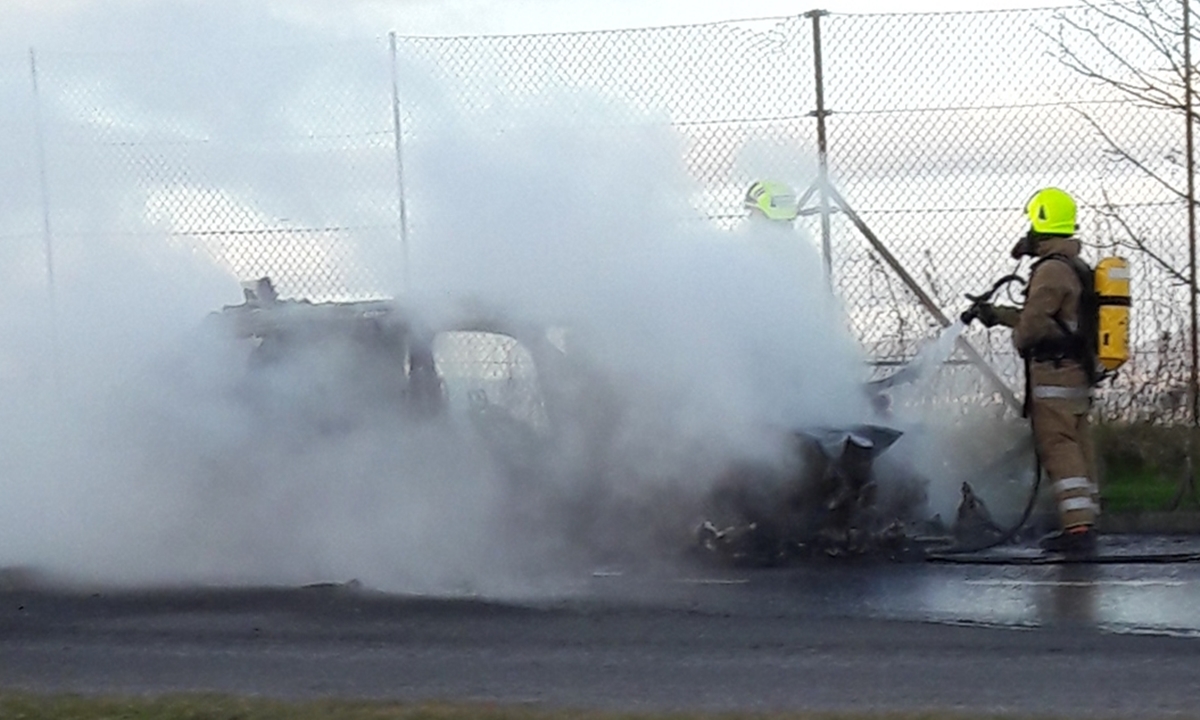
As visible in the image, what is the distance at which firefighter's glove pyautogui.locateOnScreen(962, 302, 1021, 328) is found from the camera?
38.4 feet

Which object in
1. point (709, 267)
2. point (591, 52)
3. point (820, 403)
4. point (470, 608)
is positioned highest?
point (591, 52)

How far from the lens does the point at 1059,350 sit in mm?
11398

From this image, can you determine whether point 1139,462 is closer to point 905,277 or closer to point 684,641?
point 905,277

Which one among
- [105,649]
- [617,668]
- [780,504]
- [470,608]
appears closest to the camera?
[617,668]

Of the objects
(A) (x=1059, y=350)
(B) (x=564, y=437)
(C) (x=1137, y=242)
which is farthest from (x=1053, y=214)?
(B) (x=564, y=437)

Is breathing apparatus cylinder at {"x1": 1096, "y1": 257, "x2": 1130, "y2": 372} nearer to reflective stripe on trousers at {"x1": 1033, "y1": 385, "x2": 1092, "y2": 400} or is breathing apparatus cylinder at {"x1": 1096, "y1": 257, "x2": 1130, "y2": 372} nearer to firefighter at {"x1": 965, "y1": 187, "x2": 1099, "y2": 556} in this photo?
firefighter at {"x1": 965, "y1": 187, "x2": 1099, "y2": 556}

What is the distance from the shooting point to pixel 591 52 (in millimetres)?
12930

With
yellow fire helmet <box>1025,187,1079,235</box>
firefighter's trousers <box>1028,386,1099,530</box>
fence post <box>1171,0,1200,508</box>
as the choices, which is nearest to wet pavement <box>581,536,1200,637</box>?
firefighter's trousers <box>1028,386,1099,530</box>

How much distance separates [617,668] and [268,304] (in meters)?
4.77

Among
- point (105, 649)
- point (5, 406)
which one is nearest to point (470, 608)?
point (105, 649)

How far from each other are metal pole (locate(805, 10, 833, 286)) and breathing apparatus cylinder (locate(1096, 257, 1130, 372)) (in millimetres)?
1977

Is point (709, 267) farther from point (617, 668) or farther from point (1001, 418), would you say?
point (617, 668)

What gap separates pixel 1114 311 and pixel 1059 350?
0.38 meters

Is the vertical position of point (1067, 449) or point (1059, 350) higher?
point (1059, 350)
